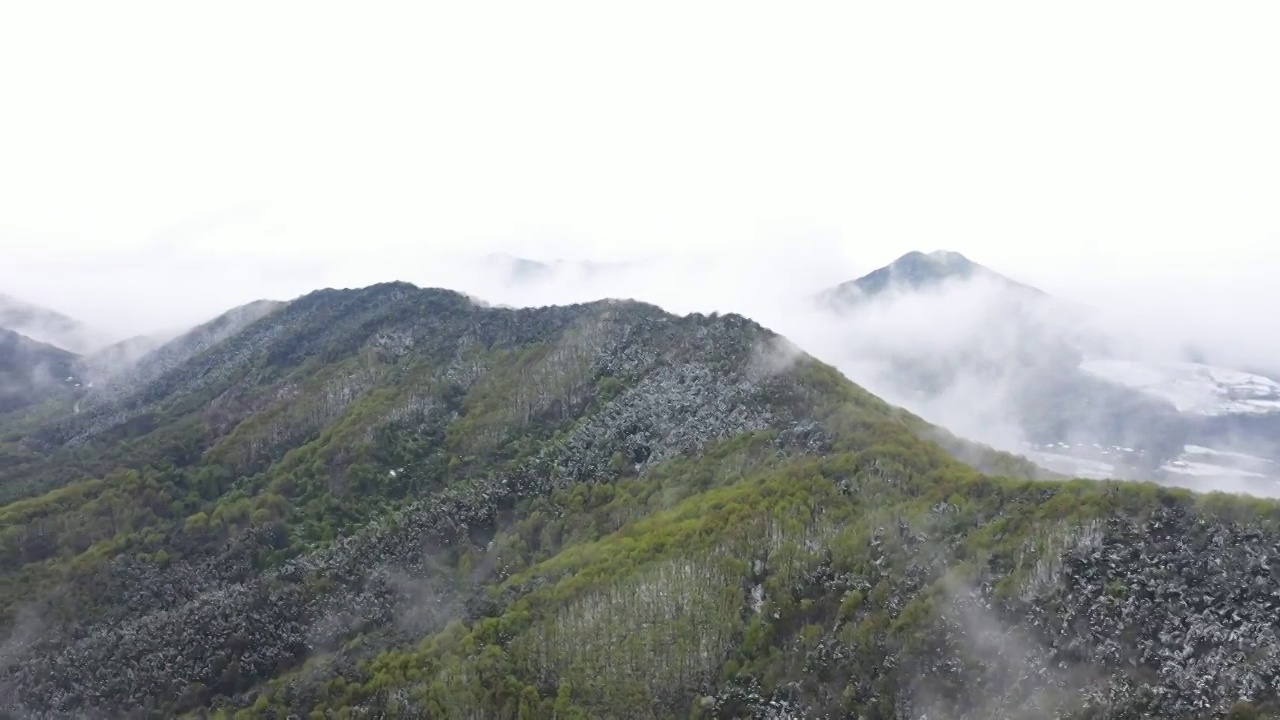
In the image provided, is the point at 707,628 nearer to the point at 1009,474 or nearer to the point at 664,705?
the point at 664,705

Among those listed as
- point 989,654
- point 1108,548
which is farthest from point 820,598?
point 1108,548

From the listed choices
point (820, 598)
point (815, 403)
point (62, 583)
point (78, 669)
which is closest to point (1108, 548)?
point (820, 598)

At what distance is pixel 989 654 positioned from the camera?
85.3 m

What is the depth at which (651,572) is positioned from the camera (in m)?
119

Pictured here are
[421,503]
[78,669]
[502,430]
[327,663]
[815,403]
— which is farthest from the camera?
[502,430]

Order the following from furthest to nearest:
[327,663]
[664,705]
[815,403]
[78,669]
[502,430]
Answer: [502,430], [815,403], [78,669], [327,663], [664,705]

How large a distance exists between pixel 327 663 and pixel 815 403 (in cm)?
9475

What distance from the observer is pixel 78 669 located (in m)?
135

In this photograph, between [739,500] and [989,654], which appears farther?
[739,500]

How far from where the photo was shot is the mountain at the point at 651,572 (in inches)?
3302

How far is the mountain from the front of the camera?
83875 millimetres

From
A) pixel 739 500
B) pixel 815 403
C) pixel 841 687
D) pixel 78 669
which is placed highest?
pixel 815 403

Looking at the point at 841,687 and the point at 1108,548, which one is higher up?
the point at 1108,548

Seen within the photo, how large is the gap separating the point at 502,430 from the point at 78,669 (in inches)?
3558
